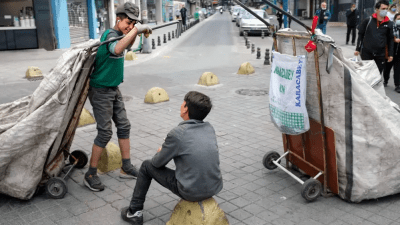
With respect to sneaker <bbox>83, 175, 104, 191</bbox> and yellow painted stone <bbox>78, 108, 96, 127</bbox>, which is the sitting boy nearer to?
sneaker <bbox>83, 175, 104, 191</bbox>

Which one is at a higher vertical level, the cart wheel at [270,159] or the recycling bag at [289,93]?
the recycling bag at [289,93]

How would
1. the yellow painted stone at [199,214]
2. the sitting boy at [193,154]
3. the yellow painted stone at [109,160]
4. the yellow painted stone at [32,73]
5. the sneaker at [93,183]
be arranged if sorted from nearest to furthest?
the sitting boy at [193,154] → the yellow painted stone at [199,214] → the sneaker at [93,183] → the yellow painted stone at [109,160] → the yellow painted stone at [32,73]

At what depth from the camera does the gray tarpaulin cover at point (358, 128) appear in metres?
3.68

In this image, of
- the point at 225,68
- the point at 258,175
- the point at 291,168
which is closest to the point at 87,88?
the point at 258,175

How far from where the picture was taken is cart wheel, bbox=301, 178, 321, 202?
12.8 feet

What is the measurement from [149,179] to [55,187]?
1226 mm

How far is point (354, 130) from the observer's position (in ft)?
12.3

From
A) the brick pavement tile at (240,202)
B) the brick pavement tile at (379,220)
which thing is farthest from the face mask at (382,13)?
the brick pavement tile at (240,202)

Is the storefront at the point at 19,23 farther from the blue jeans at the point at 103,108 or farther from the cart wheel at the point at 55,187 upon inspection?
the cart wheel at the point at 55,187

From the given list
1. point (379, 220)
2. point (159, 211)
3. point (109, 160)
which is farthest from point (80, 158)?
point (379, 220)

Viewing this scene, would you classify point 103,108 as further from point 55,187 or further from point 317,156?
point 317,156

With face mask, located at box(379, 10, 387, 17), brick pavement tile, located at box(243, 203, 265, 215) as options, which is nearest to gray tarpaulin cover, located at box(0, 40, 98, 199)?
brick pavement tile, located at box(243, 203, 265, 215)

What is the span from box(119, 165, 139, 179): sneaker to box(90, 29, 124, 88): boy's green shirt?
101 centimetres

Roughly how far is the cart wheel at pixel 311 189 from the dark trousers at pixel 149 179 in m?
1.33
